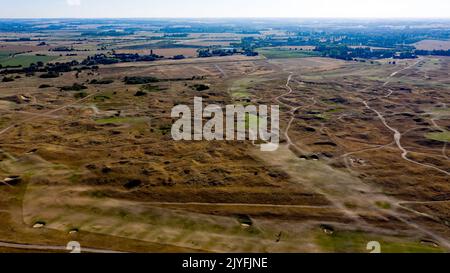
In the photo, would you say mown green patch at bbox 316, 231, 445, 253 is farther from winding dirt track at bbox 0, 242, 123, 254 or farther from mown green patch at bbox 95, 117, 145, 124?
mown green patch at bbox 95, 117, 145, 124

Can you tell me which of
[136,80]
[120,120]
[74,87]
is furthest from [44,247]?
[136,80]

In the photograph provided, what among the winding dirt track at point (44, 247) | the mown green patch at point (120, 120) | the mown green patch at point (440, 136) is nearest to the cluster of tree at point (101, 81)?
the mown green patch at point (120, 120)

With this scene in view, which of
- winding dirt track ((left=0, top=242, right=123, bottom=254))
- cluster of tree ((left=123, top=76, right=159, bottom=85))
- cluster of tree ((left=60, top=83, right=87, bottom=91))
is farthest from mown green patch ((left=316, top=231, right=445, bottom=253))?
cluster of tree ((left=123, top=76, right=159, bottom=85))

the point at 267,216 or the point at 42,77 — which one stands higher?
the point at 42,77

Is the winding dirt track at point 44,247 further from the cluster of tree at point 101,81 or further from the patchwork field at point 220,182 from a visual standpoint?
the cluster of tree at point 101,81
